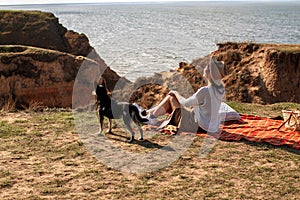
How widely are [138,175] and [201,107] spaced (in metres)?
2.15

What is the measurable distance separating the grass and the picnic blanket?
18cm

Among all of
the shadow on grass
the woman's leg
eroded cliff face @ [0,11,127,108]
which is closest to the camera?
the shadow on grass

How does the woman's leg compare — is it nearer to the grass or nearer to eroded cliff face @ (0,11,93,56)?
the grass

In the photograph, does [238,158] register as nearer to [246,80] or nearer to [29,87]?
[29,87]

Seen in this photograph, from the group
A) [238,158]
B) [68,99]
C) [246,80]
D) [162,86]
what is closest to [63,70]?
[68,99]

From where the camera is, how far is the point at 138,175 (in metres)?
5.89

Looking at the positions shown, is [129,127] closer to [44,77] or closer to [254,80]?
[44,77]

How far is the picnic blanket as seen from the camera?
A: 24.1ft

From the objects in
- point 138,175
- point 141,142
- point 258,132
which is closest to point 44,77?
point 141,142

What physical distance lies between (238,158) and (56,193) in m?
2.91

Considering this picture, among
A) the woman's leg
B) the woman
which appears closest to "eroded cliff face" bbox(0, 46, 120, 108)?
the woman's leg

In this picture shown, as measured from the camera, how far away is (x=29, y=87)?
17.2m

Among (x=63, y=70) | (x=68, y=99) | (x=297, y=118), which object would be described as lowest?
(x=68, y=99)

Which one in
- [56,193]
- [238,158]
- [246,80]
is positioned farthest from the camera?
[246,80]
